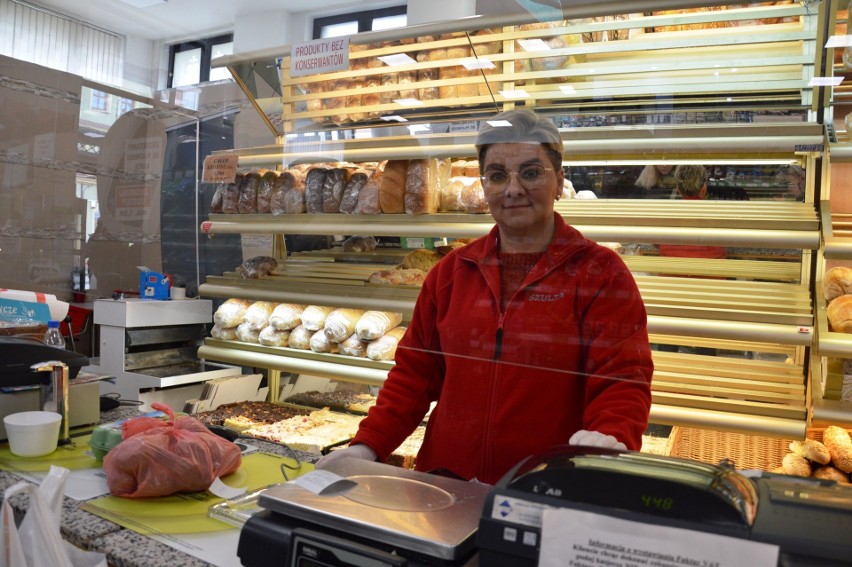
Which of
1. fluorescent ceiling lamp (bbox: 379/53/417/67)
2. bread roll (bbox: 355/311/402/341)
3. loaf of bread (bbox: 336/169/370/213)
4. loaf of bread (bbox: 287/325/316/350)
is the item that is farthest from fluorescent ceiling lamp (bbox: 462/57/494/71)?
loaf of bread (bbox: 287/325/316/350)

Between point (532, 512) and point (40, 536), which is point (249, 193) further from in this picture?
point (532, 512)

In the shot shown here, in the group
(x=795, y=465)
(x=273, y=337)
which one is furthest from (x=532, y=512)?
(x=273, y=337)

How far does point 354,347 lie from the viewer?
2.88 meters

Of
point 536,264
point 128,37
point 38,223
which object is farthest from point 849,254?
point 38,223

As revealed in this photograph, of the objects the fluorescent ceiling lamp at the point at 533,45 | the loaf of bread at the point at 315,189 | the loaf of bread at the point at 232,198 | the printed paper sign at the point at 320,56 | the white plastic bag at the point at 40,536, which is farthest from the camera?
the loaf of bread at the point at 232,198

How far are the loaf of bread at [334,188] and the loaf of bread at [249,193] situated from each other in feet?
1.38

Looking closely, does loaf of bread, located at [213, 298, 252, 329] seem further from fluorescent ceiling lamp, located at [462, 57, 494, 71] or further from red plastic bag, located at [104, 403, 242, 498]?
fluorescent ceiling lamp, located at [462, 57, 494, 71]

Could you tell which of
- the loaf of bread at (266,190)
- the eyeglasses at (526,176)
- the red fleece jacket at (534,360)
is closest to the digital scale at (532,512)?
the red fleece jacket at (534,360)

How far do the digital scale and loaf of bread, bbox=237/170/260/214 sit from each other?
2129 mm

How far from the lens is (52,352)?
2.21 meters

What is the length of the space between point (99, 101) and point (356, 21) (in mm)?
1336

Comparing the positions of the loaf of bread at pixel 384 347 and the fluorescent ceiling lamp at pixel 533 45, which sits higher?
the fluorescent ceiling lamp at pixel 533 45

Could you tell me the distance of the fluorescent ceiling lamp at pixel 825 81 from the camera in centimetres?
174

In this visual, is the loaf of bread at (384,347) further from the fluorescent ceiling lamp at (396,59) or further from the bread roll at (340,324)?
the fluorescent ceiling lamp at (396,59)
